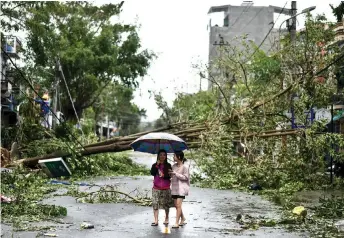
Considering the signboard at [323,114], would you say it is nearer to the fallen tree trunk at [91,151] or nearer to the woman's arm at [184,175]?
the fallen tree trunk at [91,151]

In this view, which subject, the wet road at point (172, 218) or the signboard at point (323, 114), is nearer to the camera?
the wet road at point (172, 218)

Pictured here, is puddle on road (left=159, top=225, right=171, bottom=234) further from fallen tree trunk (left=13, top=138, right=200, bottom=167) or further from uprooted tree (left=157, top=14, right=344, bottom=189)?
fallen tree trunk (left=13, top=138, right=200, bottom=167)

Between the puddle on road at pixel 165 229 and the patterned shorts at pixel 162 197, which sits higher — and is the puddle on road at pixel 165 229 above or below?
below

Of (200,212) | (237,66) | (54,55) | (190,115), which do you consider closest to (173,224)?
(200,212)

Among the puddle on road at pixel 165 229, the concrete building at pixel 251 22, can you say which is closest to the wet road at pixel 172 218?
the puddle on road at pixel 165 229

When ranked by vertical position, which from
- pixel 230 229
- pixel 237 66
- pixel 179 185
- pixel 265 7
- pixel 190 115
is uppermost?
pixel 265 7

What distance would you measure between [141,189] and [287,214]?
6.46 m

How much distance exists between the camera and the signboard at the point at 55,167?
19891 millimetres

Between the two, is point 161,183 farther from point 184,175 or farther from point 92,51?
point 92,51

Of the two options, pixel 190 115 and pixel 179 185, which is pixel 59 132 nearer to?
pixel 190 115

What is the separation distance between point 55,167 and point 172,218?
10040 millimetres

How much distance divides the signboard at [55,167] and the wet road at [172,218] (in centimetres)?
522

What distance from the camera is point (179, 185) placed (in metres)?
9.93

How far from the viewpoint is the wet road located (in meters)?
9.29
